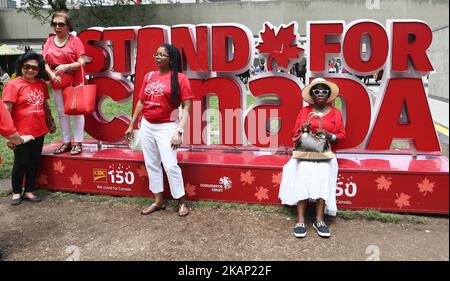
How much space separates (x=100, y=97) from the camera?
197 inches

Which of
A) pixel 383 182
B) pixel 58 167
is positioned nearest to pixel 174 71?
pixel 58 167

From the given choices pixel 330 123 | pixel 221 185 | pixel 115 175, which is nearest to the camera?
pixel 330 123

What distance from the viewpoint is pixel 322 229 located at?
11.1 ft

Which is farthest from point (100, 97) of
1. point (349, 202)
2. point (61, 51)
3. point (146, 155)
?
point (349, 202)

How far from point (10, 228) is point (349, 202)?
3.23 meters

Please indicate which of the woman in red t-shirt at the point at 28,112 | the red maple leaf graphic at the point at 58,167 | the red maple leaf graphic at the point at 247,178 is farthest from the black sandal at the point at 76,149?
the red maple leaf graphic at the point at 247,178

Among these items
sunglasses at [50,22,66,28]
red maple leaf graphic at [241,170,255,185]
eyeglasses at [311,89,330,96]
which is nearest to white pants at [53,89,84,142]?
sunglasses at [50,22,66,28]

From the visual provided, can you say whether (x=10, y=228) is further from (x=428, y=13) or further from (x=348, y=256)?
(x=428, y=13)

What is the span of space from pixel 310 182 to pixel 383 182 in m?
0.84

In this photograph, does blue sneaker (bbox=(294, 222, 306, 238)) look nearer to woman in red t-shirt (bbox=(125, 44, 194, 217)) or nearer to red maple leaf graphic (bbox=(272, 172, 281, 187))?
red maple leaf graphic (bbox=(272, 172, 281, 187))

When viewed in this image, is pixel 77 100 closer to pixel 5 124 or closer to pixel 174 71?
pixel 174 71

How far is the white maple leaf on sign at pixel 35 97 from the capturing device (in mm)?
4010

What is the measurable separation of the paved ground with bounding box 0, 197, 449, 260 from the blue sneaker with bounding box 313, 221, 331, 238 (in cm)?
5

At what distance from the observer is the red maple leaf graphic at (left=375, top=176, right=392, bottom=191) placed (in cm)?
378
